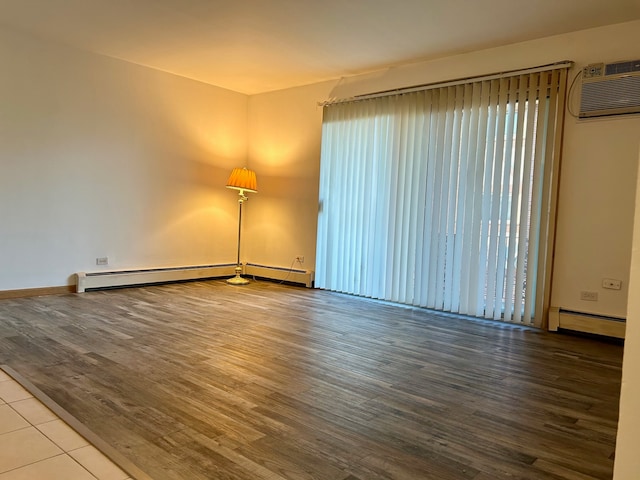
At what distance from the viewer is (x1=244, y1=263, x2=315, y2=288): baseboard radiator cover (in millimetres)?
6141

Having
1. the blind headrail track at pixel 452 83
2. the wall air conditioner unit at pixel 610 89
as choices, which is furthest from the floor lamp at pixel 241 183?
the wall air conditioner unit at pixel 610 89

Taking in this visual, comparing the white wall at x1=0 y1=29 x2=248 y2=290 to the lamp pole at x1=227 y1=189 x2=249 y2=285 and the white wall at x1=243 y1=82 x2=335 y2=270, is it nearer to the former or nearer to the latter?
the lamp pole at x1=227 y1=189 x2=249 y2=285

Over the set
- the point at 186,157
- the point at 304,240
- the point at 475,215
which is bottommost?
the point at 304,240

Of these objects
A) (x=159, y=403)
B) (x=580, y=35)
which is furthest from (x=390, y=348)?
(x=580, y=35)

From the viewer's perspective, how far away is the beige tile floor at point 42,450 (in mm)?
1723

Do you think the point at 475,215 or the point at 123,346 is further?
the point at 475,215

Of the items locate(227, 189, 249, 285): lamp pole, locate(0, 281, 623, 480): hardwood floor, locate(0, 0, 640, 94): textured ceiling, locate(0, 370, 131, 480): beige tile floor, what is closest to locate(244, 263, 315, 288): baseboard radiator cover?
locate(227, 189, 249, 285): lamp pole

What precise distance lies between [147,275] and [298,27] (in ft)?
11.3

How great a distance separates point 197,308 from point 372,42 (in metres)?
3.14

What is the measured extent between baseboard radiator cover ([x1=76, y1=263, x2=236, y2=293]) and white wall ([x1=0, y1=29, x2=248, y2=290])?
0.10 m

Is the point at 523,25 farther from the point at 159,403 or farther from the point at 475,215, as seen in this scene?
the point at 159,403

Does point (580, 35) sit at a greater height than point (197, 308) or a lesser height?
greater

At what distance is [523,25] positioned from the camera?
3.98m

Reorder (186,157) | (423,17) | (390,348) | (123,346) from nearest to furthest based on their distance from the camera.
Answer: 1. (123,346)
2. (390,348)
3. (423,17)
4. (186,157)
